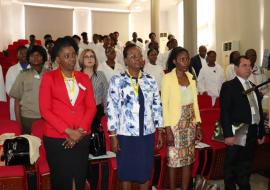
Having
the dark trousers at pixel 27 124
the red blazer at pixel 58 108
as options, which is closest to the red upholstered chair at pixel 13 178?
the dark trousers at pixel 27 124

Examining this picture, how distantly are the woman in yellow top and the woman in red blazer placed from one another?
0.92 metres

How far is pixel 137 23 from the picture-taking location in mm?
18922

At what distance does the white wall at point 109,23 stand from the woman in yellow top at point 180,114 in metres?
15.1

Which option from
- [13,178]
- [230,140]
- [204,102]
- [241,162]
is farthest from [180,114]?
[204,102]

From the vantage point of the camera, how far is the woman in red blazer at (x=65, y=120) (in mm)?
2764

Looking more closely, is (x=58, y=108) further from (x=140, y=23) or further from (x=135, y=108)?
(x=140, y=23)

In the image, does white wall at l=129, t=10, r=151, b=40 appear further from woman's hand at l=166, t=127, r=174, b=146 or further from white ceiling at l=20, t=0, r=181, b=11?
woman's hand at l=166, t=127, r=174, b=146

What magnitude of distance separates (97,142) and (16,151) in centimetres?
77

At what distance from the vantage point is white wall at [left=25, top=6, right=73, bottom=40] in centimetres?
1666

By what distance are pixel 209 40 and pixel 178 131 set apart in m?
9.99

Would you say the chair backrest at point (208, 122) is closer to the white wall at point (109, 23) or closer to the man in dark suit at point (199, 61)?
the man in dark suit at point (199, 61)

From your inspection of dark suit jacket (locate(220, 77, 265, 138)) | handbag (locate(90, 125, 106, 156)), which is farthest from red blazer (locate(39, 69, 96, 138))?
dark suit jacket (locate(220, 77, 265, 138))

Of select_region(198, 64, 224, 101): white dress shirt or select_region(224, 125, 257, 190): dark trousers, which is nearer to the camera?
select_region(224, 125, 257, 190): dark trousers

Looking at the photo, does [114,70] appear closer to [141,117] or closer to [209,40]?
[141,117]
